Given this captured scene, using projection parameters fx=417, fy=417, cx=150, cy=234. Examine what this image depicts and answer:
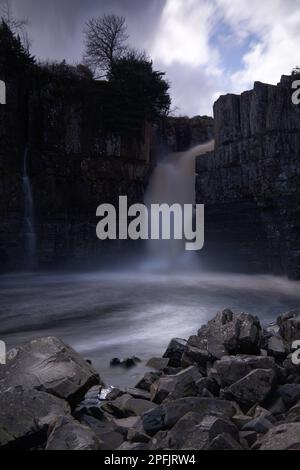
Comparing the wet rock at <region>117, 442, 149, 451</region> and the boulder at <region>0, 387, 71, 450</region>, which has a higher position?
the boulder at <region>0, 387, 71, 450</region>

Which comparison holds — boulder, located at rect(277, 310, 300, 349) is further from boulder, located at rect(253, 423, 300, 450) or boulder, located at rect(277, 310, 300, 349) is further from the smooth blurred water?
boulder, located at rect(253, 423, 300, 450)

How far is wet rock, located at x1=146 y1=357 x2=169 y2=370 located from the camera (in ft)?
22.9

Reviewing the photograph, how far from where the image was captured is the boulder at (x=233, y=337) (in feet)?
21.4

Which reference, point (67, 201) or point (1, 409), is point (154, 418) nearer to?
point (1, 409)

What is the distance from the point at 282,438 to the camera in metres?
A: 3.84

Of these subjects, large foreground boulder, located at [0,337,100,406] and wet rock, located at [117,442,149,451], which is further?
large foreground boulder, located at [0,337,100,406]

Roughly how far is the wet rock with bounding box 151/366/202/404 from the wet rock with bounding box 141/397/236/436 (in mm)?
570

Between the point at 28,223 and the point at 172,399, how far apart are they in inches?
739

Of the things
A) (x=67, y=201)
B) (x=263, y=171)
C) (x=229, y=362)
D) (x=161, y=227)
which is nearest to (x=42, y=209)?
(x=67, y=201)

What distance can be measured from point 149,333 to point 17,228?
1419cm

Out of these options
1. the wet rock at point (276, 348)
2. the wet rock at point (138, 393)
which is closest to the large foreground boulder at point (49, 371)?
the wet rock at point (138, 393)

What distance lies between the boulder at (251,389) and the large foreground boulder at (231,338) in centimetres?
110

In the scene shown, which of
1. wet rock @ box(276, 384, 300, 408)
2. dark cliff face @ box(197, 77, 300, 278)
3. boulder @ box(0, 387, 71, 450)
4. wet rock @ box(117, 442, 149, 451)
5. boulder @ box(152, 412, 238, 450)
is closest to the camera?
boulder @ box(152, 412, 238, 450)

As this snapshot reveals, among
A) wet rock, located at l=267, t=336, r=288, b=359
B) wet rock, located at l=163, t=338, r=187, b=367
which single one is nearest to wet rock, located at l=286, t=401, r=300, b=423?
wet rock, located at l=267, t=336, r=288, b=359
